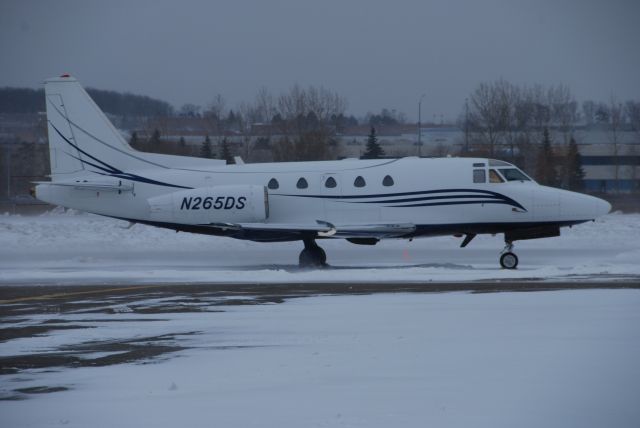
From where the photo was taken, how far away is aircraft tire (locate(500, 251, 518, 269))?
23.8m

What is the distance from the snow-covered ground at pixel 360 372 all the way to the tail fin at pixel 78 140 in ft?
36.7

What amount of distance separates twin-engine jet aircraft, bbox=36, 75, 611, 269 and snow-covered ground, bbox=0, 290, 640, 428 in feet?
29.7

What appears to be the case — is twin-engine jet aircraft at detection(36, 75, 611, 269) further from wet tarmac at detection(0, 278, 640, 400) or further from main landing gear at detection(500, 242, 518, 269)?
wet tarmac at detection(0, 278, 640, 400)

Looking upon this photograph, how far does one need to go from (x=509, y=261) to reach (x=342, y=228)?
419cm

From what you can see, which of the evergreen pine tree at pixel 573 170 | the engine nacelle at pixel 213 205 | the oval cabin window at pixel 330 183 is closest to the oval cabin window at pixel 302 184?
the oval cabin window at pixel 330 183

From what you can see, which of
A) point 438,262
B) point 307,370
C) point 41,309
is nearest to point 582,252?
point 438,262

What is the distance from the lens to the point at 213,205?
2509cm

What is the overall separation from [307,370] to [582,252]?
1956 centimetres

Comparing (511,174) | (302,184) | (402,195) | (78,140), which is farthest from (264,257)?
(511,174)

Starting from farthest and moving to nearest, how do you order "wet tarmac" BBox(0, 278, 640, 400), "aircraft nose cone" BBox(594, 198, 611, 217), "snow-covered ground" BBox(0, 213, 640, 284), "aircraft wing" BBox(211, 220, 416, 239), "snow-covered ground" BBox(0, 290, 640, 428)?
"aircraft wing" BBox(211, 220, 416, 239)
"aircraft nose cone" BBox(594, 198, 611, 217)
"snow-covered ground" BBox(0, 213, 640, 284)
"wet tarmac" BBox(0, 278, 640, 400)
"snow-covered ground" BBox(0, 290, 640, 428)

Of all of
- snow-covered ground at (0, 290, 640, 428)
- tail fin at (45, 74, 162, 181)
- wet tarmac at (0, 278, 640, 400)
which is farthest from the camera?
tail fin at (45, 74, 162, 181)

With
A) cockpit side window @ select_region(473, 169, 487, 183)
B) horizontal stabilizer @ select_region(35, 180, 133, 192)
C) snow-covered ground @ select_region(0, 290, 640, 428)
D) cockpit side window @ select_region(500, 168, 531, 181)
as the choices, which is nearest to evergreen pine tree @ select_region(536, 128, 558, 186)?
cockpit side window @ select_region(500, 168, 531, 181)

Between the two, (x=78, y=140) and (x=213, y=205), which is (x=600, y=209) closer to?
(x=213, y=205)

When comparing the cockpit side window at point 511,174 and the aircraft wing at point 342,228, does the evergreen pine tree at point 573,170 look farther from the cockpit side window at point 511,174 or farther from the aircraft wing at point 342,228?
the aircraft wing at point 342,228
